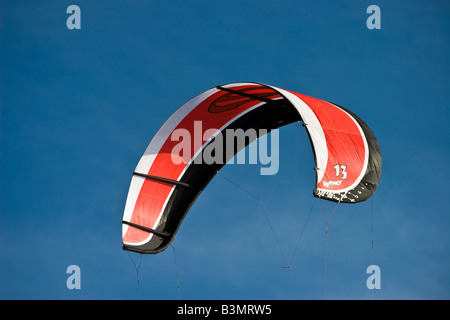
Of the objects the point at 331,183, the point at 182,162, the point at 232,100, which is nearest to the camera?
the point at 331,183

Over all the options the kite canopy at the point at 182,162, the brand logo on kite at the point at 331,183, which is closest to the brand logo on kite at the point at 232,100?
the kite canopy at the point at 182,162

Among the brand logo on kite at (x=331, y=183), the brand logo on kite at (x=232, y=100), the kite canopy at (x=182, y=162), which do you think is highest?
the brand logo on kite at (x=232, y=100)

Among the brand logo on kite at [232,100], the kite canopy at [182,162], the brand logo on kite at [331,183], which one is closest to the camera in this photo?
the brand logo on kite at [331,183]

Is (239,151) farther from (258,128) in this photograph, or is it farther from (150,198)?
(150,198)

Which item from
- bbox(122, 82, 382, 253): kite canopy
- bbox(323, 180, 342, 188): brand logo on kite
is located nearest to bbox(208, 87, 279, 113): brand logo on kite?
bbox(122, 82, 382, 253): kite canopy

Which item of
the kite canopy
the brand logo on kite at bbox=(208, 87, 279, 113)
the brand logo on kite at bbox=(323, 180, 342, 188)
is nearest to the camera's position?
the brand logo on kite at bbox=(323, 180, 342, 188)

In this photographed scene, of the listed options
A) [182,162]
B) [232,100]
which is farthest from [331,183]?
[182,162]

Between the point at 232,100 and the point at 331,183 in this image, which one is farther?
the point at 232,100

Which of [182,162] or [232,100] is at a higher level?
[232,100]

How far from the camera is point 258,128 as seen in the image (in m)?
14.1

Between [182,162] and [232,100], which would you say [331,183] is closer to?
[232,100]

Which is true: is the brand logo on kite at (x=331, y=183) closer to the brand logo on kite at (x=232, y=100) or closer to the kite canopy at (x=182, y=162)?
the kite canopy at (x=182, y=162)

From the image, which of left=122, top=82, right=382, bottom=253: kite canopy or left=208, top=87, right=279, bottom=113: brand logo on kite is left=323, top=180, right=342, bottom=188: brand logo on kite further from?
left=208, top=87, right=279, bottom=113: brand logo on kite

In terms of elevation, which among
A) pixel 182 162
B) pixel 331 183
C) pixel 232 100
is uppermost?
pixel 232 100
